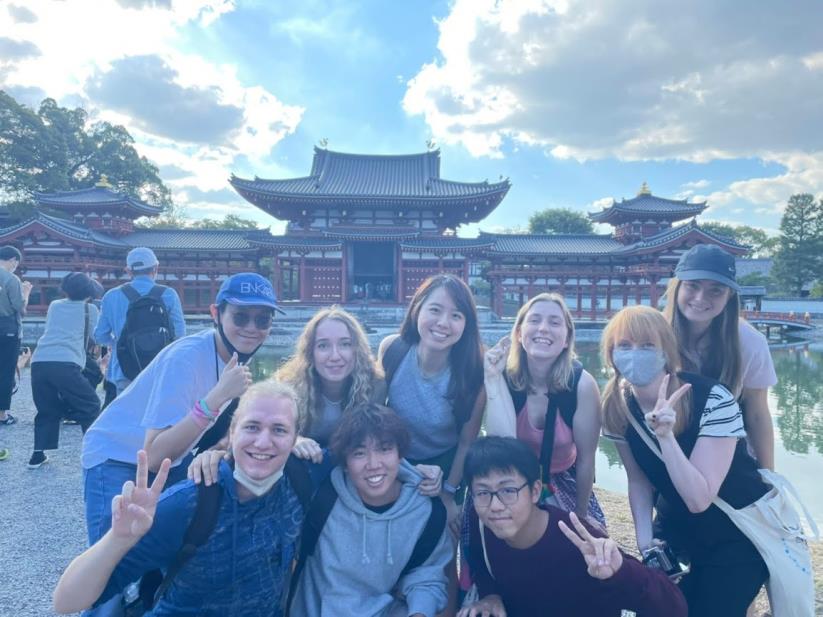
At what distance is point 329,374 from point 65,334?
3.29 m

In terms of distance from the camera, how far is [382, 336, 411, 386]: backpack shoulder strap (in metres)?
2.60

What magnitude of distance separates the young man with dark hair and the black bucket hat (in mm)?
1561

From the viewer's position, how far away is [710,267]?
2.23 metres

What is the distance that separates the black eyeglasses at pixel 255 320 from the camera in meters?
2.19

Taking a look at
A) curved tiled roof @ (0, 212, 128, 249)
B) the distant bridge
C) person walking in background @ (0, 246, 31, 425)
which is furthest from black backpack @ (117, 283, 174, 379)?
the distant bridge

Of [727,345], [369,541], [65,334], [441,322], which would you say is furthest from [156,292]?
[727,345]

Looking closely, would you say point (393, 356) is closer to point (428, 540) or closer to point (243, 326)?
point (243, 326)

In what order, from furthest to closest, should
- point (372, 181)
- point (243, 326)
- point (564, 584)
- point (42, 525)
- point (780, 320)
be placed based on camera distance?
point (372, 181) < point (780, 320) < point (42, 525) < point (243, 326) < point (564, 584)

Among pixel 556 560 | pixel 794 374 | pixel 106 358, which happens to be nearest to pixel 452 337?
pixel 556 560

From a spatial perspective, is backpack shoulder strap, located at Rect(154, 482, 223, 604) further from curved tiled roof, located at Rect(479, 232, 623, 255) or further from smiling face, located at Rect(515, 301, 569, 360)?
curved tiled roof, located at Rect(479, 232, 623, 255)

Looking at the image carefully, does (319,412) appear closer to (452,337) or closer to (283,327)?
(452,337)

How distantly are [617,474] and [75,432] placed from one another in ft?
20.9

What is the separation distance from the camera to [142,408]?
206 centimetres

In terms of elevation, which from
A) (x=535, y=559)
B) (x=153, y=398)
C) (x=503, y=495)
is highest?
(x=153, y=398)
